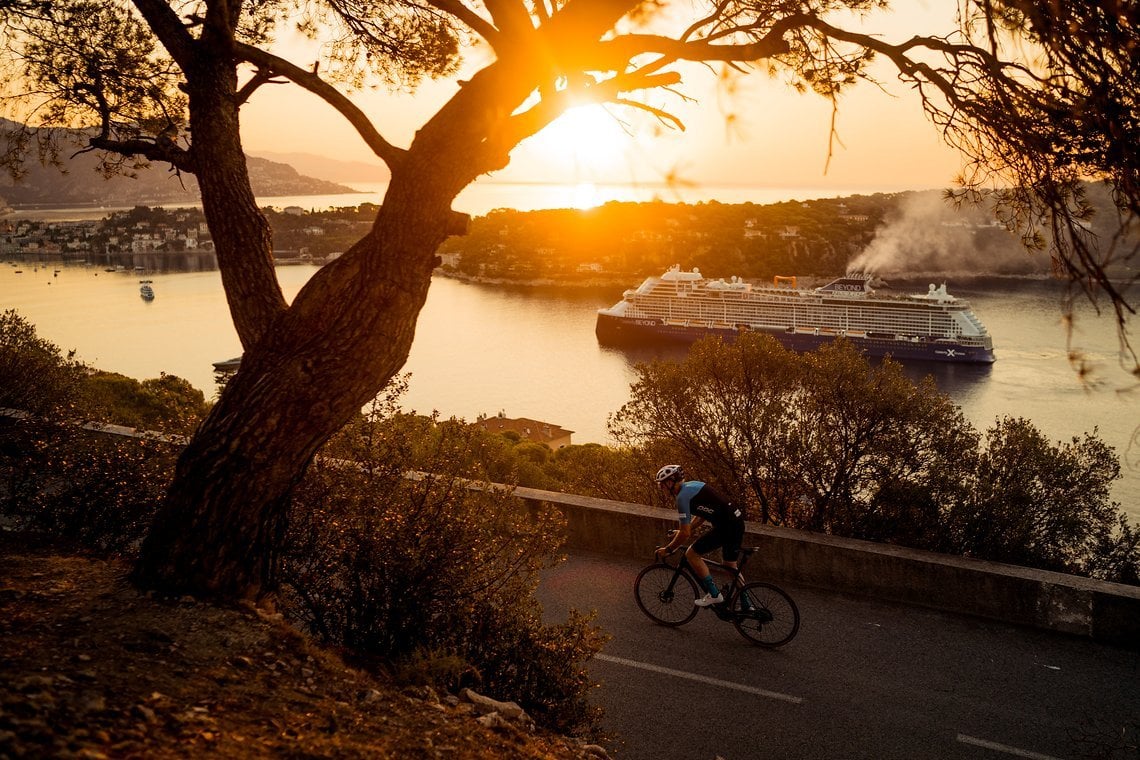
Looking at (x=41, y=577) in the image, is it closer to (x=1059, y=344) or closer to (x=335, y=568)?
(x=335, y=568)

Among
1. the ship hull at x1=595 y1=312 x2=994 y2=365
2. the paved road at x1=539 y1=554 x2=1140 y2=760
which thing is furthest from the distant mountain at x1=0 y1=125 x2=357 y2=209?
the paved road at x1=539 y1=554 x2=1140 y2=760

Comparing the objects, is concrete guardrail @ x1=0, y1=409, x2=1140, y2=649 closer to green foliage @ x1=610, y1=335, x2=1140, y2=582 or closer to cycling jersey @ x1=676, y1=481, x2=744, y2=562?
cycling jersey @ x1=676, y1=481, x2=744, y2=562

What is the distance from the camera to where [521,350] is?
218ft

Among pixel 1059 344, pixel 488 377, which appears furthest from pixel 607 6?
pixel 1059 344

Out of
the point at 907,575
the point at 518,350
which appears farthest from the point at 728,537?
the point at 518,350

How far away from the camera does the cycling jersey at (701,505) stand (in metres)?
6.00

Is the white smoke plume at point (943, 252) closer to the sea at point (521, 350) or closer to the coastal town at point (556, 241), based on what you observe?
the coastal town at point (556, 241)

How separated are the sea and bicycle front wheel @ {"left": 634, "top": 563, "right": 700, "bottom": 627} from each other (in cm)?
3245

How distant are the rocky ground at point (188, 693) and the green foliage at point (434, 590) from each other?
1.05ft

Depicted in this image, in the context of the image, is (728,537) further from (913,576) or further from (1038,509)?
(1038,509)

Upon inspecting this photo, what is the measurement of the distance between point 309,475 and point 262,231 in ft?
4.49

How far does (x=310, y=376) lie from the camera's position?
3.89m

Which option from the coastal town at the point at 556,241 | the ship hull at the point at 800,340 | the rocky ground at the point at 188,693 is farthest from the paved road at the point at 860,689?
the coastal town at the point at 556,241

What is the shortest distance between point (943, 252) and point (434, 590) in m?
129
